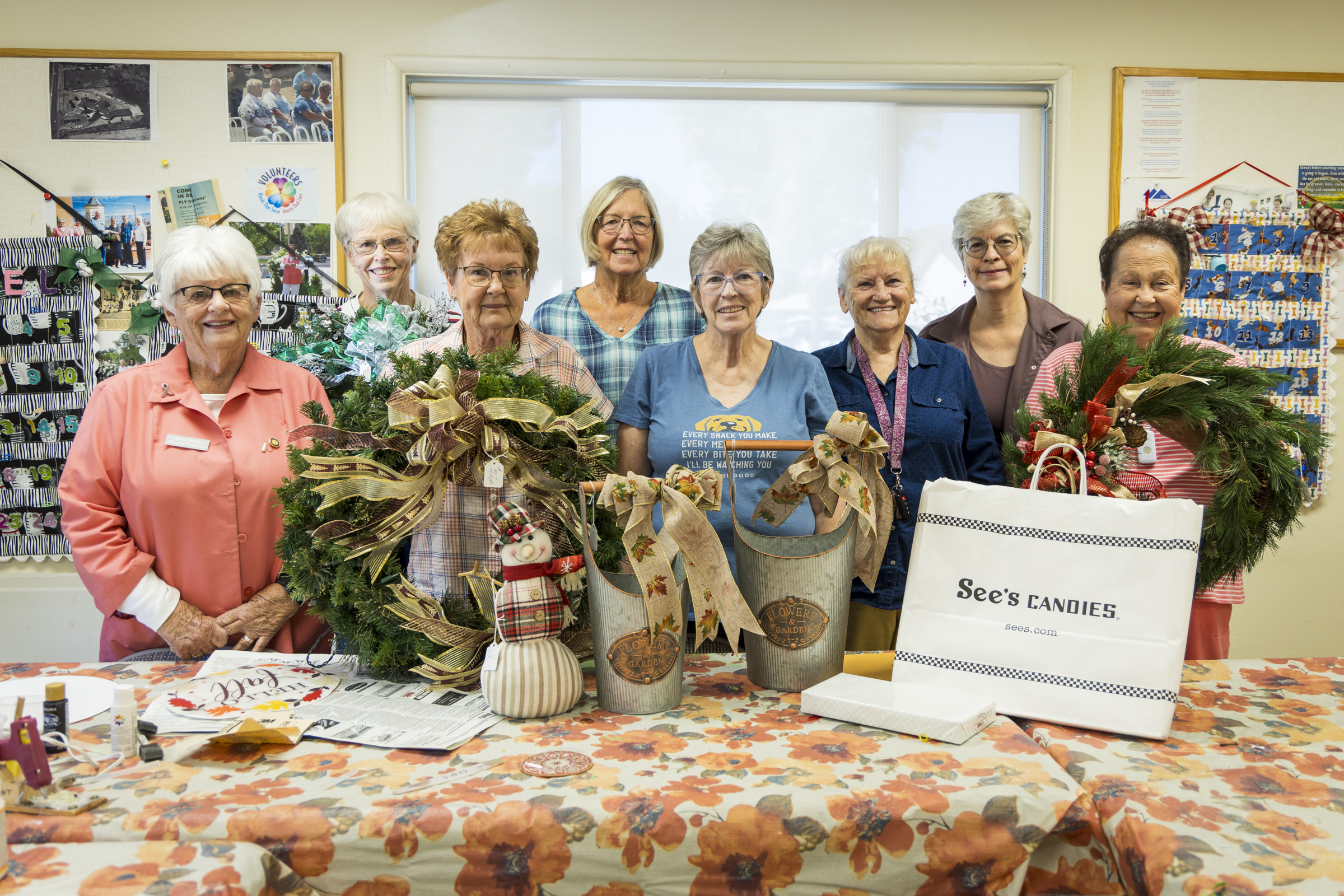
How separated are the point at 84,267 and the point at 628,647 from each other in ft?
9.64

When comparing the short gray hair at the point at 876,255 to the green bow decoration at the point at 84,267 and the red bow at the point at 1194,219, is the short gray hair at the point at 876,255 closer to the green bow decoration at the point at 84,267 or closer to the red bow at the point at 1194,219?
the red bow at the point at 1194,219

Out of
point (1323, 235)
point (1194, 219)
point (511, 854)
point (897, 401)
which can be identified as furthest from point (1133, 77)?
point (511, 854)

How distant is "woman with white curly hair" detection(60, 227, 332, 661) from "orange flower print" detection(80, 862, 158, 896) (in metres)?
0.96

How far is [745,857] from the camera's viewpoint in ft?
3.34

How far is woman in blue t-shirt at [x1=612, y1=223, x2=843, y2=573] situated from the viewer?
1.93 metres

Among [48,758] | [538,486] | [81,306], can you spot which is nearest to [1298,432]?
[538,486]

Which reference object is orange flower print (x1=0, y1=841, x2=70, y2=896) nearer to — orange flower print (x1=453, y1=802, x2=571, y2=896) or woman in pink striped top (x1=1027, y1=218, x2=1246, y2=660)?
orange flower print (x1=453, y1=802, x2=571, y2=896)

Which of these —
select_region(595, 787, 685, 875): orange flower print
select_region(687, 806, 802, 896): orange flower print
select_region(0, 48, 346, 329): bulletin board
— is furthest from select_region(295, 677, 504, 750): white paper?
select_region(0, 48, 346, 329): bulletin board

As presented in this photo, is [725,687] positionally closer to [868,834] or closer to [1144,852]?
[868,834]

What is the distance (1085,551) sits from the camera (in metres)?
1.26

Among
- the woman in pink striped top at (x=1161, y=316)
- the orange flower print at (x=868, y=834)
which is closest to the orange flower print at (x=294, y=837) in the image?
the orange flower print at (x=868, y=834)

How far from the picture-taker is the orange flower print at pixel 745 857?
3.34ft

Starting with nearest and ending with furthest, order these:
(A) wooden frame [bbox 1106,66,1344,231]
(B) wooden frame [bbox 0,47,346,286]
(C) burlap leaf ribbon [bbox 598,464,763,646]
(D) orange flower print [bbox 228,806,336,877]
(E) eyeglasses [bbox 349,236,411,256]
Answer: (D) orange flower print [bbox 228,806,336,877] → (C) burlap leaf ribbon [bbox 598,464,763,646] → (E) eyeglasses [bbox 349,236,411,256] → (B) wooden frame [bbox 0,47,346,286] → (A) wooden frame [bbox 1106,66,1344,231]

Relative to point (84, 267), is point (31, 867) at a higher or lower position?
lower
